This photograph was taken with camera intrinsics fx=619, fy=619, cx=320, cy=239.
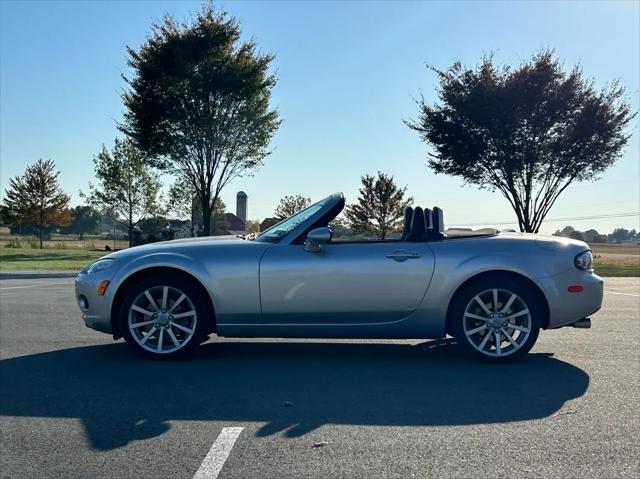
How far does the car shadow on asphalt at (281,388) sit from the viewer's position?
Answer: 390 cm

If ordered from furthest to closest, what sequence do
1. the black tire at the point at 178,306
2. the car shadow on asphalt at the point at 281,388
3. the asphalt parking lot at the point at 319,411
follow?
the black tire at the point at 178,306, the car shadow on asphalt at the point at 281,388, the asphalt parking lot at the point at 319,411

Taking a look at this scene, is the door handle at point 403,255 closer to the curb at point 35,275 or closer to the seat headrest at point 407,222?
the seat headrest at point 407,222

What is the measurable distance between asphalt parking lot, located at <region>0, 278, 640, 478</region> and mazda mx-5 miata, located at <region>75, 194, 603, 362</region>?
0.97ft

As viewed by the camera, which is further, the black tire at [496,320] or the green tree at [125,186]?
the green tree at [125,186]

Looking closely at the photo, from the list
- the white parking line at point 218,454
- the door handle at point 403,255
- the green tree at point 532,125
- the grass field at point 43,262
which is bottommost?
the white parking line at point 218,454

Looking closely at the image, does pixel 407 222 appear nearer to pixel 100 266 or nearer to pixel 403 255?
pixel 403 255

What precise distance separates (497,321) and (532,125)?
18.3m

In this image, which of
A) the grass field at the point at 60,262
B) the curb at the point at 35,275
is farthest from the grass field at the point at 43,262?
the curb at the point at 35,275

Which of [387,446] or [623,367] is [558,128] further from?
[387,446]

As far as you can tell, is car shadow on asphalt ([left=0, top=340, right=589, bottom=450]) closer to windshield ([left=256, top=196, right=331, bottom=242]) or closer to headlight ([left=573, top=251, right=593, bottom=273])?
headlight ([left=573, top=251, right=593, bottom=273])

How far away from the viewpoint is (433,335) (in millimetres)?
5527

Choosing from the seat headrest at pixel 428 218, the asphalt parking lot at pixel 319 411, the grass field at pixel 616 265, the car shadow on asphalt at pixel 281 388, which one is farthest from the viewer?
the grass field at pixel 616 265

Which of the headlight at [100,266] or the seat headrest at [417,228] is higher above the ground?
the seat headrest at [417,228]

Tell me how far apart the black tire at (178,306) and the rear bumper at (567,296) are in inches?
118
